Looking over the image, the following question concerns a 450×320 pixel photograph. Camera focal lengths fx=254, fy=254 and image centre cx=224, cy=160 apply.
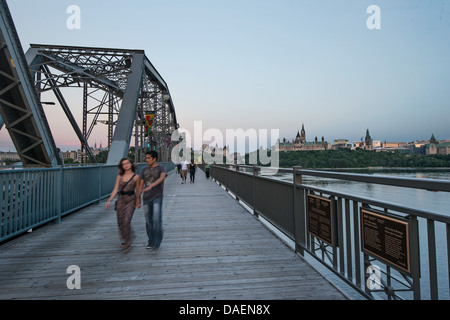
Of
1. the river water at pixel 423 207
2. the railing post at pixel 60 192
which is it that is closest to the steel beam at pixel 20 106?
the railing post at pixel 60 192

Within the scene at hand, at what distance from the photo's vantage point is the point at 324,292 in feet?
9.41

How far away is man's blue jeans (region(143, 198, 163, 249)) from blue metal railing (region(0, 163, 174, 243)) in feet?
8.24

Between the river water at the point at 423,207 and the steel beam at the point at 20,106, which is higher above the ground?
the steel beam at the point at 20,106

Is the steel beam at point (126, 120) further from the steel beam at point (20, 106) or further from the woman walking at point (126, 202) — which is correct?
the woman walking at point (126, 202)

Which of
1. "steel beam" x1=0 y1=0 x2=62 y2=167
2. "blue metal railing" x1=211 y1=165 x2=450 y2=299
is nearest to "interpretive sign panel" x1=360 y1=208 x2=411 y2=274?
"blue metal railing" x1=211 y1=165 x2=450 y2=299

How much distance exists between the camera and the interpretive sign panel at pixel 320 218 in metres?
3.06

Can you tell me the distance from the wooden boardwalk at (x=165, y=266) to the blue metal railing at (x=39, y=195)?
12.2 inches

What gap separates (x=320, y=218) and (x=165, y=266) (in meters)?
2.27

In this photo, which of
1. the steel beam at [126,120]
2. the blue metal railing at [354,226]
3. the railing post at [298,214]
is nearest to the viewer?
the blue metal railing at [354,226]

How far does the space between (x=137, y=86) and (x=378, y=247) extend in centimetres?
1846

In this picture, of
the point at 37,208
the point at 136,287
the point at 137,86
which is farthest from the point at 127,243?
the point at 137,86

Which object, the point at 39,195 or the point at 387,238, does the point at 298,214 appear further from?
the point at 39,195

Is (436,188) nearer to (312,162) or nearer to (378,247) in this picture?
(378,247)

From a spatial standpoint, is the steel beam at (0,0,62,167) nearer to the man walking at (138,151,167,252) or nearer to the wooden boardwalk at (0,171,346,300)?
the wooden boardwalk at (0,171,346,300)
